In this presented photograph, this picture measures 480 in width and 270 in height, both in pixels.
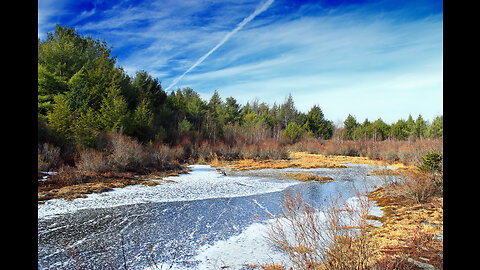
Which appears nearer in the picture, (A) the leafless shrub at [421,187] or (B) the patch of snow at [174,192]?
(B) the patch of snow at [174,192]

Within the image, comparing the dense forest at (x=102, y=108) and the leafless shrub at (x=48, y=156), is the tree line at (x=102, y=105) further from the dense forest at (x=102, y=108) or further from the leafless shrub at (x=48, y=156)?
the leafless shrub at (x=48, y=156)

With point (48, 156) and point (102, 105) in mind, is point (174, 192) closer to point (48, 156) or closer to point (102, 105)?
point (48, 156)

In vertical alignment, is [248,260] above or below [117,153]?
below

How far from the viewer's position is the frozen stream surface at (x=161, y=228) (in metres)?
4.58

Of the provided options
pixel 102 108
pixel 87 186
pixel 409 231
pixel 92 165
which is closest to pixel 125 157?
pixel 92 165

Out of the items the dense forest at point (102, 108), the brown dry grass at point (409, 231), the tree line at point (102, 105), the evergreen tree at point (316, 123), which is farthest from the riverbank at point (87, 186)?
the evergreen tree at point (316, 123)

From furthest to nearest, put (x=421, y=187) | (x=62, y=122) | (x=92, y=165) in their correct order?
(x=62, y=122)
(x=92, y=165)
(x=421, y=187)

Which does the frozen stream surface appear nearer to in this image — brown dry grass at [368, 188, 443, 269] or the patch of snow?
the patch of snow

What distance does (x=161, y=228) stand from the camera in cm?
616

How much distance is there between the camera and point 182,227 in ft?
20.5

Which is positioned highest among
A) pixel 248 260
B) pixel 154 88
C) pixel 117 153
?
pixel 154 88
